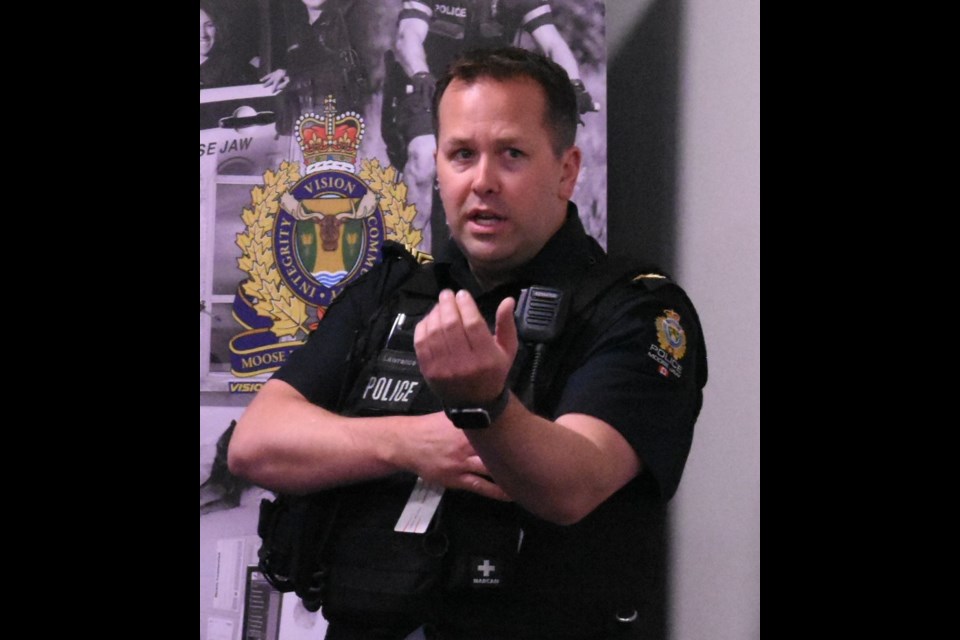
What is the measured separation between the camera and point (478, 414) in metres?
1.05

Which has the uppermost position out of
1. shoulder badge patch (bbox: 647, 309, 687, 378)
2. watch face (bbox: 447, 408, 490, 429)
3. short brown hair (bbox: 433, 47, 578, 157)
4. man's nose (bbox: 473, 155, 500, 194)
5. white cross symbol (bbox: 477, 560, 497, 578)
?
short brown hair (bbox: 433, 47, 578, 157)

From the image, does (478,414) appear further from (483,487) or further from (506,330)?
(483,487)

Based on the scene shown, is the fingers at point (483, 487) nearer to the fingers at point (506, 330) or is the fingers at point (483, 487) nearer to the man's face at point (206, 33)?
the fingers at point (506, 330)

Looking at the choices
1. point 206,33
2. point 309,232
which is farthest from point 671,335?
point 206,33

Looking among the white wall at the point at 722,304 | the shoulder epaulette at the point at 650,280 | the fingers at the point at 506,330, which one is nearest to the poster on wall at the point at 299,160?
the white wall at the point at 722,304

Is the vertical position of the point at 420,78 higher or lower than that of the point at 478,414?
higher

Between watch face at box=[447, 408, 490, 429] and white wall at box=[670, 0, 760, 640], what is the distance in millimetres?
821

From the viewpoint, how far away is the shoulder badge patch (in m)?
1.33

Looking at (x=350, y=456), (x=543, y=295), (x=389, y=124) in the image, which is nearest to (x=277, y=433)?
(x=350, y=456)

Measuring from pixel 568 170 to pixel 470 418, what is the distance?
631 mm

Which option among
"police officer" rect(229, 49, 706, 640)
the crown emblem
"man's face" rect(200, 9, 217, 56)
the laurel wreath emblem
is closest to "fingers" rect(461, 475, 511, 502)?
"police officer" rect(229, 49, 706, 640)

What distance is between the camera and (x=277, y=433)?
143 cm

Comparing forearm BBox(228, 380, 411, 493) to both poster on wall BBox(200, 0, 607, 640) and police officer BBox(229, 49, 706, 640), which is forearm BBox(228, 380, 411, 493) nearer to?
police officer BBox(229, 49, 706, 640)

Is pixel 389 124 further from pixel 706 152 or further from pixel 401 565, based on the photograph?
pixel 401 565
